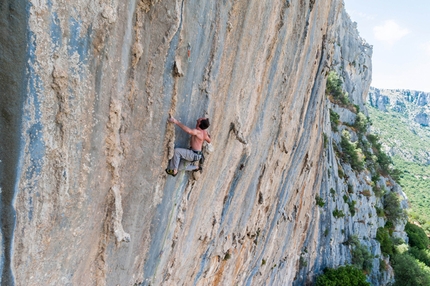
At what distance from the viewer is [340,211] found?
19484mm

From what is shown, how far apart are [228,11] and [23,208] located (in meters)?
4.56

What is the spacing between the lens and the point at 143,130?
15.3ft

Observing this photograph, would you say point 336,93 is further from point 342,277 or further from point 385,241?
point 342,277

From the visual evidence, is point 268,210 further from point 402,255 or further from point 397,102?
point 397,102

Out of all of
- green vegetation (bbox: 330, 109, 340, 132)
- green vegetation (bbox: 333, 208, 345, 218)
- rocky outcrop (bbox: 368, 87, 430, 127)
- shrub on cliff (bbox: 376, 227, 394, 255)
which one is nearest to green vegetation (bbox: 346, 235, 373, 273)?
green vegetation (bbox: 333, 208, 345, 218)

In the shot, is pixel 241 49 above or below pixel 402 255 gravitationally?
above

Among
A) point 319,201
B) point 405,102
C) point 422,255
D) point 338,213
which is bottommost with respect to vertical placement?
point 422,255

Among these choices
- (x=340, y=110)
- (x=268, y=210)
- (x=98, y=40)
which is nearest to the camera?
(x=98, y=40)

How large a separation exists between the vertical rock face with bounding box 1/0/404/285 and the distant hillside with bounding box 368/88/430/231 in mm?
49625

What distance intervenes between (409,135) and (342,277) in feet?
376

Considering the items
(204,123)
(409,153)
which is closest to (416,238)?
(204,123)

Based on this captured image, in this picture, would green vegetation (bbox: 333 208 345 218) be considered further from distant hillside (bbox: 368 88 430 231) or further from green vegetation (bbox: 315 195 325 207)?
distant hillside (bbox: 368 88 430 231)

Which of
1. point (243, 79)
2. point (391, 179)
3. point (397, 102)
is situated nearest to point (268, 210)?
point (243, 79)

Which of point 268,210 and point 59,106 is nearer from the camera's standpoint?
point 59,106
